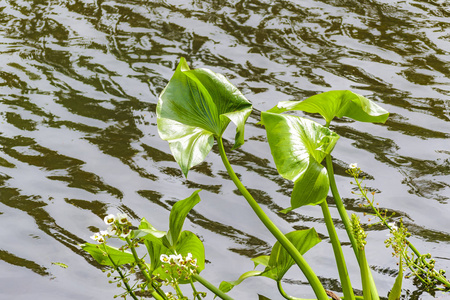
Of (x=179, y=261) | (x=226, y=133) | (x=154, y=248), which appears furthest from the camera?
(x=226, y=133)

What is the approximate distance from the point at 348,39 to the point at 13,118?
5.62 ft

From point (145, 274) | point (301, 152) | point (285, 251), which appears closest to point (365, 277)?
point (285, 251)

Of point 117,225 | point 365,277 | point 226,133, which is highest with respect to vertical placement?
point 117,225

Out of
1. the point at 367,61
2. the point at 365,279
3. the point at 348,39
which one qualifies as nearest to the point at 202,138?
the point at 365,279

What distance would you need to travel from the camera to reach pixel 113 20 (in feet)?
10.8

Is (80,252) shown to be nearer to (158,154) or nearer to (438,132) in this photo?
(158,154)

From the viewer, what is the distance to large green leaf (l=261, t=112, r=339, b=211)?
2.89 feet

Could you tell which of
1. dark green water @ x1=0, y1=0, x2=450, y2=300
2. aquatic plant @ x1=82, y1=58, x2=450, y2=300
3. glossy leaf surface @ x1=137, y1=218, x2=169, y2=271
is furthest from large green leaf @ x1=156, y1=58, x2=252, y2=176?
dark green water @ x1=0, y1=0, x2=450, y2=300

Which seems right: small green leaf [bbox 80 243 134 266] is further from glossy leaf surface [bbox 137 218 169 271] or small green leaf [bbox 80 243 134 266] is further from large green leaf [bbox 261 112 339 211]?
large green leaf [bbox 261 112 339 211]

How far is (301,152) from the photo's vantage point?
924mm

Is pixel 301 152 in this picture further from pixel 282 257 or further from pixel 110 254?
pixel 110 254

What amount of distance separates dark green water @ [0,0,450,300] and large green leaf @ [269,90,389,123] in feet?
1.65

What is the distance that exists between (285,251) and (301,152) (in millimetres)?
228

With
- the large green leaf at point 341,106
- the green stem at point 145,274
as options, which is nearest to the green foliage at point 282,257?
the green stem at point 145,274
